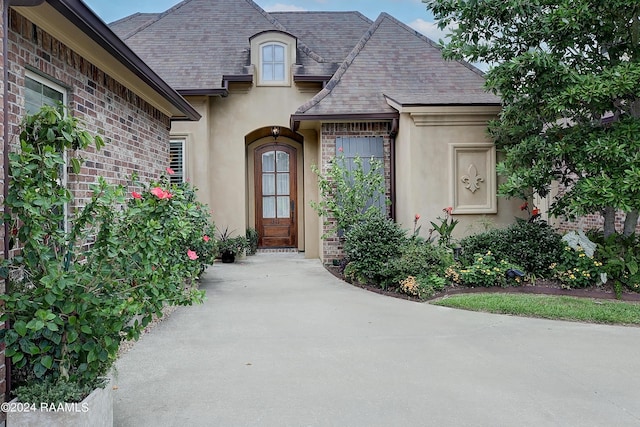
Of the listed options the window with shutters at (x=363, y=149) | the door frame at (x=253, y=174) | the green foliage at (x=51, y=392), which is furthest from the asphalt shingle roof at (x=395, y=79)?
the green foliage at (x=51, y=392)

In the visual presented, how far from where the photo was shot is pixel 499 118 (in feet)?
29.6

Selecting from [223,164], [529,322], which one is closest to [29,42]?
[529,322]

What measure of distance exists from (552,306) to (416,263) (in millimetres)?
2059

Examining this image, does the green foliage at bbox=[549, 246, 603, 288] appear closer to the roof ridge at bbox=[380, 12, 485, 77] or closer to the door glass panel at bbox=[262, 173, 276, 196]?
the roof ridge at bbox=[380, 12, 485, 77]

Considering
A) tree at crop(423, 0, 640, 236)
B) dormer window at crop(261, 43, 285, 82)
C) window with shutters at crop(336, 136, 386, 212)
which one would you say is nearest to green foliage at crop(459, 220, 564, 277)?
tree at crop(423, 0, 640, 236)

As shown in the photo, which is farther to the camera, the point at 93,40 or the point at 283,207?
the point at 283,207

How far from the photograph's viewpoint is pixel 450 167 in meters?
9.12

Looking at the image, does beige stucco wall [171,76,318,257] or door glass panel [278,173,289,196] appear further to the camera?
door glass panel [278,173,289,196]

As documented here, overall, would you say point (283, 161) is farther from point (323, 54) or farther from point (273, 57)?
point (323, 54)

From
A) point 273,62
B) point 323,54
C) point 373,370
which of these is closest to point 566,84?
point 373,370

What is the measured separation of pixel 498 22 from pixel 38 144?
285 inches

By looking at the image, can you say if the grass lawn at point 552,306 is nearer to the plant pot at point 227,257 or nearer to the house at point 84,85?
the house at point 84,85

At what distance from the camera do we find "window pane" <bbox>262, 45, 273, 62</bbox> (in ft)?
39.2

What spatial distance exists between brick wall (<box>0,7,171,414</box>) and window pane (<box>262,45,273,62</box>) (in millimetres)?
4851
